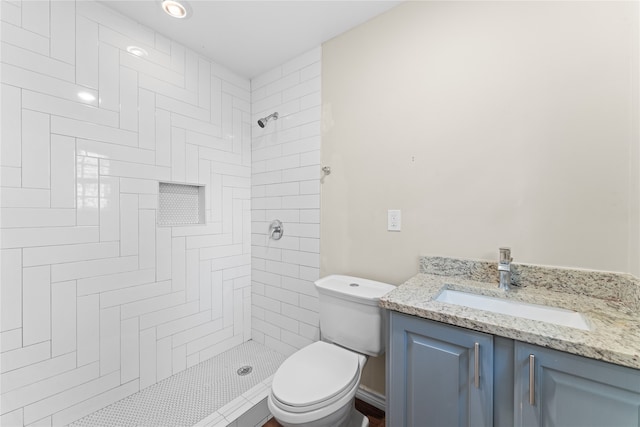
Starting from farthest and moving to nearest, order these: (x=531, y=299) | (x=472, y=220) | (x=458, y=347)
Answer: (x=472, y=220)
(x=531, y=299)
(x=458, y=347)

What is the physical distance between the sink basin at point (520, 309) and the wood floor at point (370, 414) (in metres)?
0.90

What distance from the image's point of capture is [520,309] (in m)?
1.04

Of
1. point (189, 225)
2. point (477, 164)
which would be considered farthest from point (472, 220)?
point (189, 225)

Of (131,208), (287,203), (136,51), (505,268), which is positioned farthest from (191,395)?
(136,51)

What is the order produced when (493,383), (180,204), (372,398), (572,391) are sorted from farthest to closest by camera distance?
(180,204) < (372,398) < (493,383) < (572,391)

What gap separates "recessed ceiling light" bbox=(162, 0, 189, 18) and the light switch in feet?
5.51

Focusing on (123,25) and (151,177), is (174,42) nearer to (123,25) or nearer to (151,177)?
(123,25)

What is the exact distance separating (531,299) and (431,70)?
1203mm

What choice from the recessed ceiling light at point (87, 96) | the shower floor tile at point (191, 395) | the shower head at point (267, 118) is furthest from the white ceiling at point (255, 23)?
the shower floor tile at point (191, 395)

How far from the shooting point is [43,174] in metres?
1.30

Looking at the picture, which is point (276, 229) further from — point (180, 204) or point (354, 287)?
point (354, 287)

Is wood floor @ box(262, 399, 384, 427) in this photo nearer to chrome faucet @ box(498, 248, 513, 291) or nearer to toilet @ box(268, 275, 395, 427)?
toilet @ box(268, 275, 395, 427)

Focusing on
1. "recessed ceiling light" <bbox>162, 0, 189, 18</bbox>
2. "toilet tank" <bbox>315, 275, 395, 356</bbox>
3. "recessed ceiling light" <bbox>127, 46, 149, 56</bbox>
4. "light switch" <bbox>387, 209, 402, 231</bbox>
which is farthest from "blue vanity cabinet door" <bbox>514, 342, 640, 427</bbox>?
"recessed ceiling light" <bbox>127, 46, 149, 56</bbox>

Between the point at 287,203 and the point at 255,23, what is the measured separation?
1211 mm
